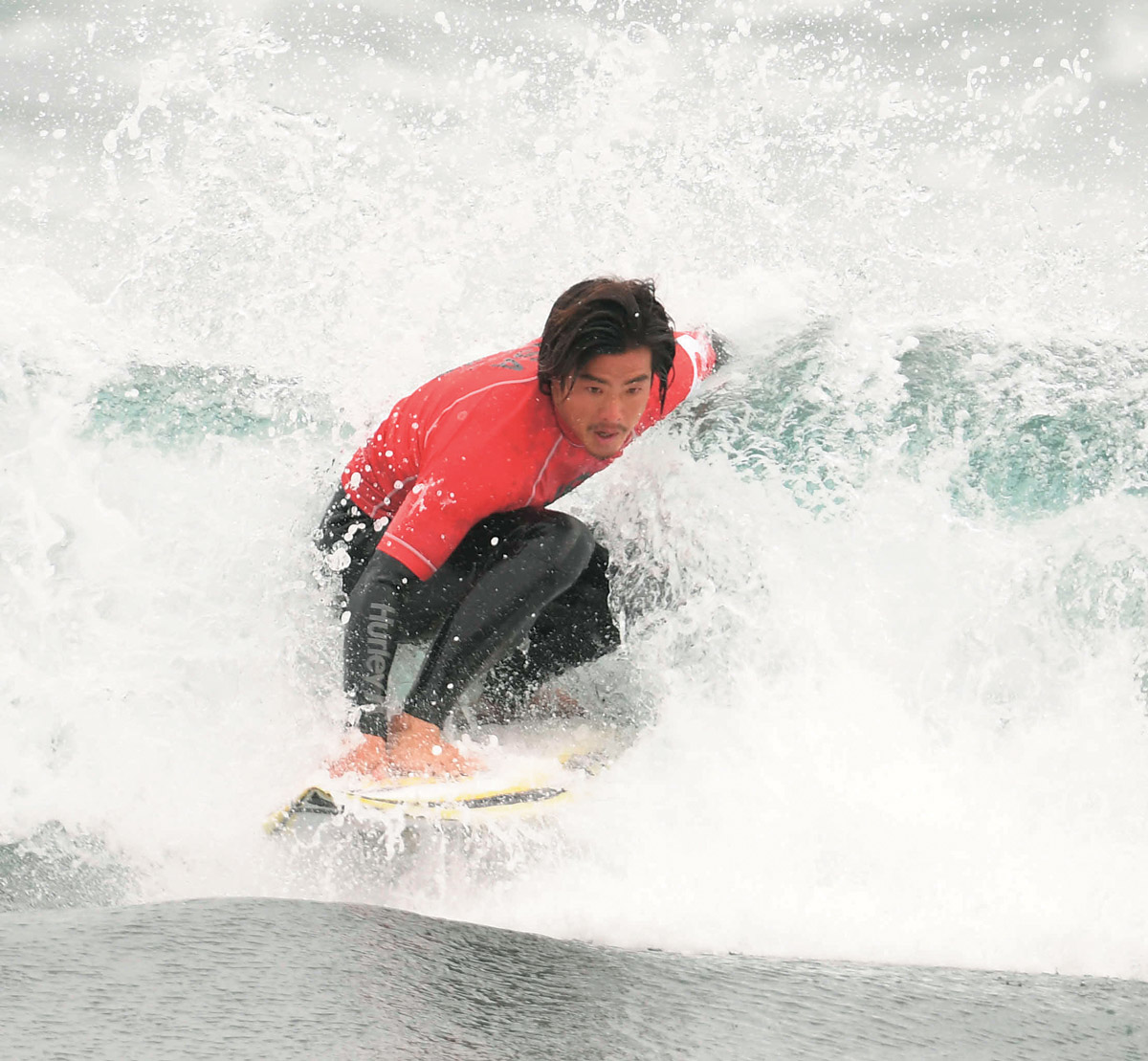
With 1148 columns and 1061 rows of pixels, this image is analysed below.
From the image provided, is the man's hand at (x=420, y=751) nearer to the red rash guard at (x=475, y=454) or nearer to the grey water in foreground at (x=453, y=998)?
the red rash guard at (x=475, y=454)

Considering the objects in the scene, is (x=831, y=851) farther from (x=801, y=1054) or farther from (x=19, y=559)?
(x=19, y=559)

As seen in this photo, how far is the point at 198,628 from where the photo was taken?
3.94m

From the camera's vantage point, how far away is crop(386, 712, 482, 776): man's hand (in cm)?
306

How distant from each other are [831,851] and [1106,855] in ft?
2.23

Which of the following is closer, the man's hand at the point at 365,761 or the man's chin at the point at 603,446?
the man's hand at the point at 365,761

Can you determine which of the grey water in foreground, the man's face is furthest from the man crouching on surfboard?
the grey water in foreground

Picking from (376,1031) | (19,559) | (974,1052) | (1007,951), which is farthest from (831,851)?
(19,559)

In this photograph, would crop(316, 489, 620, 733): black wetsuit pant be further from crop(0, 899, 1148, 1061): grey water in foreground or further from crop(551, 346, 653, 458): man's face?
crop(0, 899, 1148, 1061): grey water in foreground

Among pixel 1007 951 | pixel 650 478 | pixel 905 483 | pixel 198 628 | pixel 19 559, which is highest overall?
pixel 905 483

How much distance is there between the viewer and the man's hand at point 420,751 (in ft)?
10.0

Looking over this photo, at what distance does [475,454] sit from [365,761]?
2.68 ft

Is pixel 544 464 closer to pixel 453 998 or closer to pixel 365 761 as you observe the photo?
pixel 365 761

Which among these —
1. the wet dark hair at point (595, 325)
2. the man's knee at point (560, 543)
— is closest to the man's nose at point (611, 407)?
the wet dark hair at point (595, 325)

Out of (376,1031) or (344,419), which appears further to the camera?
(344,419)
